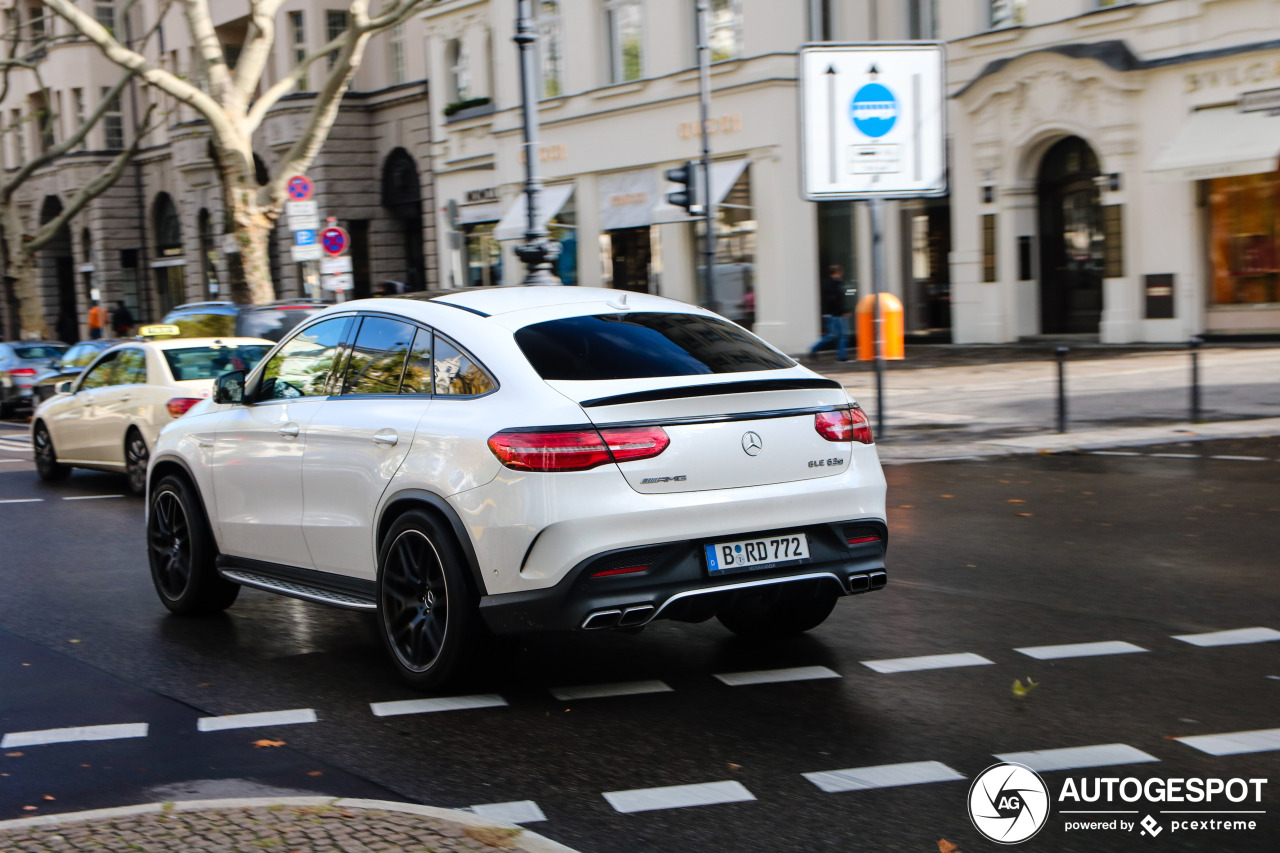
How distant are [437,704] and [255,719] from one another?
0.68m

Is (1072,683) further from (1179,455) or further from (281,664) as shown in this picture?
(1179,455)

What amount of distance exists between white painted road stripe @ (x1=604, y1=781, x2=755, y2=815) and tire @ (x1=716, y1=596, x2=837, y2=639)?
218 centimetres

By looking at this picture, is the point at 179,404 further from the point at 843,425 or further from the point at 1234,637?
the point at 1234,637

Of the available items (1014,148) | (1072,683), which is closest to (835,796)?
(1072,683)

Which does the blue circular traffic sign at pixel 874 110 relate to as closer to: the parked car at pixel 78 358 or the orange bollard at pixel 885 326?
the orange bollard at pixel 885 326

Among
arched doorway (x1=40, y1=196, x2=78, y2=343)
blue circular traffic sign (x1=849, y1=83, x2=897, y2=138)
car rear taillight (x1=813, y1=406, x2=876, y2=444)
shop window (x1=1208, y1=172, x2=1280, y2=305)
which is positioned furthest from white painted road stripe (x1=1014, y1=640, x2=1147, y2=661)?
arched doorway (x1=40, y1=196, x2=78, y2=343)

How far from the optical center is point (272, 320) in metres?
19.9

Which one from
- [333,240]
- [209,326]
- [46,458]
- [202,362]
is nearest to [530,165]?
[209,326]

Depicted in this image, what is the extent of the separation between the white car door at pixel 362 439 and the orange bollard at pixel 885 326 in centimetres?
1020

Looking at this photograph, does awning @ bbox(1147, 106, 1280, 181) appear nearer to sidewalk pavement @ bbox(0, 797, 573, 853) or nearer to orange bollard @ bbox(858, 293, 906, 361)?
orange bollard @ bbox(858, 293, 906, 361)

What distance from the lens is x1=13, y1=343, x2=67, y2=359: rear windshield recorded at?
28.9 meters

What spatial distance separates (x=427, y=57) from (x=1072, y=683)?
3761 centimetres

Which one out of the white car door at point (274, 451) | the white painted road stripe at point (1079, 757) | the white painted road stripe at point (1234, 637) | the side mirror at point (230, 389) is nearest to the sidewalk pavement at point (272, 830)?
the white painted road stripe at point (1079, 757)

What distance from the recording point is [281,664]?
22.2 feet
